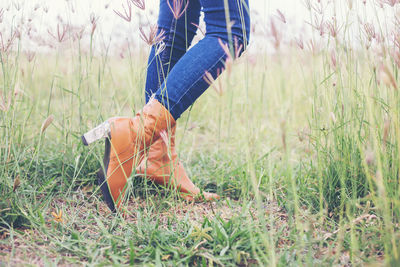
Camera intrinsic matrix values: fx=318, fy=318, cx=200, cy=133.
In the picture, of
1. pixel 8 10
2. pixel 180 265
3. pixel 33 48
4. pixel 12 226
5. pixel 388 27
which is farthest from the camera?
pixel 33 48

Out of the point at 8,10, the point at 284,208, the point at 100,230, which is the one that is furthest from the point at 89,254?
the point at 8,10

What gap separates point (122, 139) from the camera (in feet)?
3.46

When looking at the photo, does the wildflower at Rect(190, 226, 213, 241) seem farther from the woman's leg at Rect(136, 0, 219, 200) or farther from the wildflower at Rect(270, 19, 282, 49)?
the wildflower at Rect(270, 19, 282, 49)

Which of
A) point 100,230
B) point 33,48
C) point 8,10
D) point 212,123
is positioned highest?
point 8,10

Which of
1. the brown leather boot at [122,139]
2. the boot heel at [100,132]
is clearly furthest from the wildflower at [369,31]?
the boot heel at [100,132]

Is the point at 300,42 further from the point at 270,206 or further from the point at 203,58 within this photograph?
the point at 270,206

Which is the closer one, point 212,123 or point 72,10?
point 72,10

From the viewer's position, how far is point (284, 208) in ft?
3.78

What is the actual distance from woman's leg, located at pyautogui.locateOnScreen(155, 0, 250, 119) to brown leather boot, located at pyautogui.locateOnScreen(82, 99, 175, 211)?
60mm

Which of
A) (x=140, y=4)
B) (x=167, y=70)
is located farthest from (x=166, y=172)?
(x=140, y=4)

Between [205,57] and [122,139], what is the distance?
0.38 m

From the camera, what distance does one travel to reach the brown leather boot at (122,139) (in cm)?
105

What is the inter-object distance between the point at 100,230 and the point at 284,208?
2.09ft

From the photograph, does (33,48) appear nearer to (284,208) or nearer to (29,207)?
(29,207)
